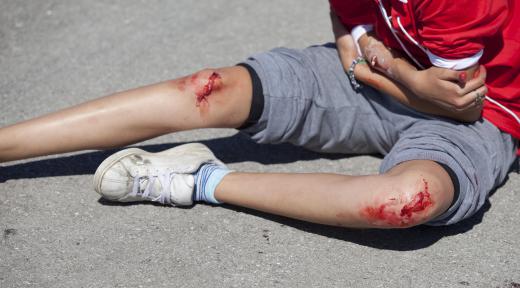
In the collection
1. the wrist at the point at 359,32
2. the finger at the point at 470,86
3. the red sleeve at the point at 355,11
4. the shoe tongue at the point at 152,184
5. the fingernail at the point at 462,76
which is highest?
the red sleeve at the point at 355,11

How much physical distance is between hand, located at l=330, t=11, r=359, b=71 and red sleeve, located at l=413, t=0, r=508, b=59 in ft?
1.17

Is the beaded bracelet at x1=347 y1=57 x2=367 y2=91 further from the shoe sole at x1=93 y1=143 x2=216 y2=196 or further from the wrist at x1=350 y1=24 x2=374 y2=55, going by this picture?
the shoe sole at x1=93 y1=143 x2=216 y2=196

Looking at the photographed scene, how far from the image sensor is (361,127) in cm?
250

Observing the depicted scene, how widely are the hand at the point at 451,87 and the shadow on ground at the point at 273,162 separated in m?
0.36

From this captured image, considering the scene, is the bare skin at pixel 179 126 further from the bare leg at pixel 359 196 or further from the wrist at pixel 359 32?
the wrist at pixel 359 32

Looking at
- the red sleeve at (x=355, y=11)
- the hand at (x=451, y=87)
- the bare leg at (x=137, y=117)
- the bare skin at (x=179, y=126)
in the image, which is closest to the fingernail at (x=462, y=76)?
the hand at (x=451, y=87)

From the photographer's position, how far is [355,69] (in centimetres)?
244

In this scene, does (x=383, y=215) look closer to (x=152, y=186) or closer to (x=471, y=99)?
(x=471, y=99)

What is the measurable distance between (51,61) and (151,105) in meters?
1.04

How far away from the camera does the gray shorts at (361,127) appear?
7.19 ft

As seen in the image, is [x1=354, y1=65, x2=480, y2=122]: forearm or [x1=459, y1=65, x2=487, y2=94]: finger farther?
[x1=354, y1=65, x2=480, y2=122]: forearm

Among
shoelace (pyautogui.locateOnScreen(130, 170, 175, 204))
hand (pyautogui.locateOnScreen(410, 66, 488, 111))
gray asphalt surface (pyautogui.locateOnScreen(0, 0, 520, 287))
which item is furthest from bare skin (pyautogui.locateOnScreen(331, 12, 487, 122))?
shoelace (pyautogui.locateOnScreen(130, 170, 175, 204))

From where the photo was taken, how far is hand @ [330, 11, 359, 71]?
2459mm

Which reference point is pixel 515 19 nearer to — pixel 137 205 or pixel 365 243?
pixel 365 243
